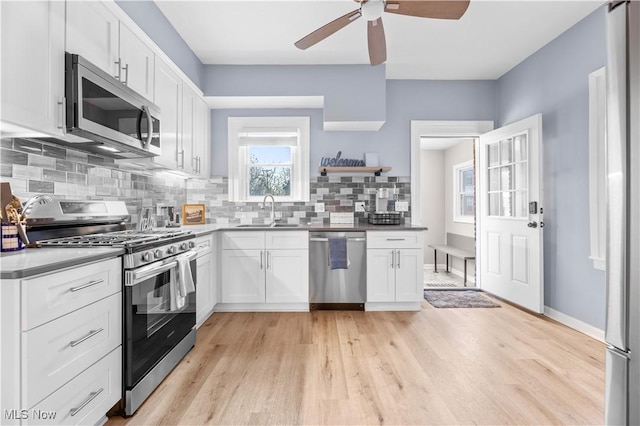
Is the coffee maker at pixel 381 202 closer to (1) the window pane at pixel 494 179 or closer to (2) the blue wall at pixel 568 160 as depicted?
(1) the window pane at pixel 494 179

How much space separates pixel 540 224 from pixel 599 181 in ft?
2.30

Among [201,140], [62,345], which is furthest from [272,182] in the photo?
[62,345]

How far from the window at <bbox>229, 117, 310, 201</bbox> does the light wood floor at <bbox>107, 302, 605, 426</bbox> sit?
5.43 ft

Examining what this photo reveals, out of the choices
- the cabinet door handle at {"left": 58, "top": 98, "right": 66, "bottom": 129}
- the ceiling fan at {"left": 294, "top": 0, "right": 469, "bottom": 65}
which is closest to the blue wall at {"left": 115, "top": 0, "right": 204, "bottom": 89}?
the cabinet door handle at {"left": 58, "top": 98, "right": 66, "bottom": 129}

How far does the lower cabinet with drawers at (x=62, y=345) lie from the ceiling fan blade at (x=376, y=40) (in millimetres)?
2150

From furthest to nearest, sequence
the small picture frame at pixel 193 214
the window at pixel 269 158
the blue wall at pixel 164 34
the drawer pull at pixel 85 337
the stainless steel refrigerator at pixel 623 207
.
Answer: the window at pixel 269 158 → the small picture frame at pixel 193 214 → the blue wall at pixel 164 34 → the drawer pull at pixel 85 337 → the stainless steel refrigerator at pixel 623 207

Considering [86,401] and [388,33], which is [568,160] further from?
[86,401]

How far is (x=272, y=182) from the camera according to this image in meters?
4.29

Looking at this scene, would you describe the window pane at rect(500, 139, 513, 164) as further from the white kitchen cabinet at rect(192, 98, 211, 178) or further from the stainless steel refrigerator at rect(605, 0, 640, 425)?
the stainless steel refrigerator at rect(605, 0, 640, 425)

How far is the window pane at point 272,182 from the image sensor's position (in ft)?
14.1

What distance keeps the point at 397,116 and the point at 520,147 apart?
145cm

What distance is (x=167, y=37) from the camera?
9.78 ft

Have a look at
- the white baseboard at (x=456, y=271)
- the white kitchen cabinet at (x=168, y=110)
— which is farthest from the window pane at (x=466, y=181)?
the white kitchen cabinet at (x=168, y=110)

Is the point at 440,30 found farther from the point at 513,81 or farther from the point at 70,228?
the point at 70,228
